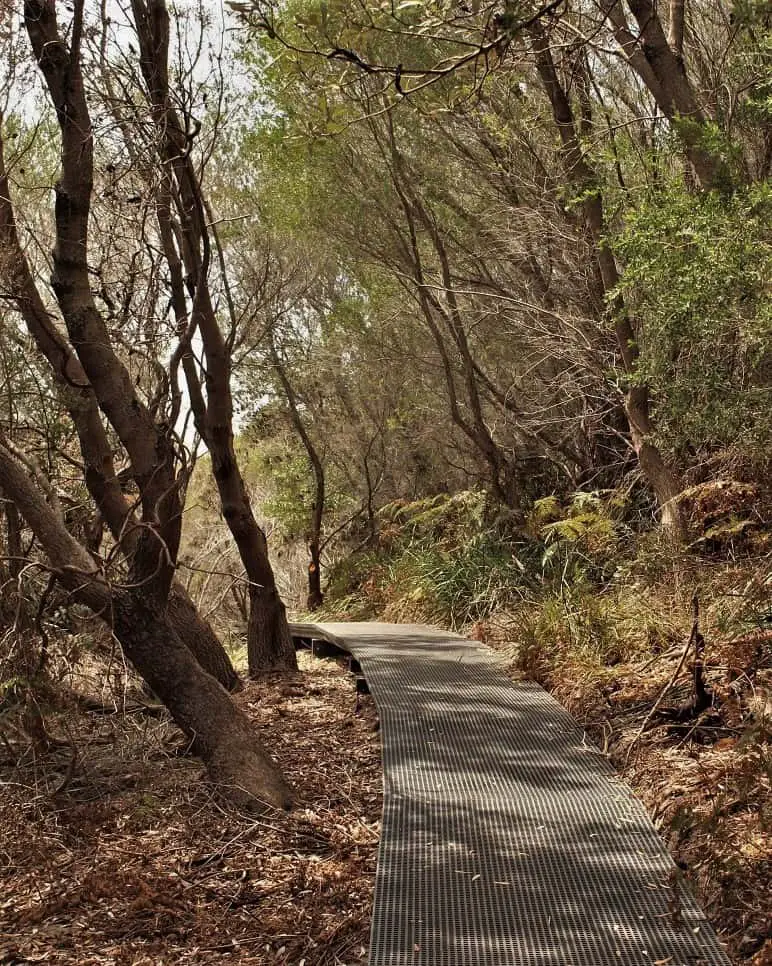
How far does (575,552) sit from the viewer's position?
8.33 m

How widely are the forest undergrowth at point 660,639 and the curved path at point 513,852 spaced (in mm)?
163

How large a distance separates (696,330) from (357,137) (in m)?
5.62

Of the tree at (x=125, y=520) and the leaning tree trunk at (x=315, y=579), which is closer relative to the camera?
the tree at (x=125, y=520)

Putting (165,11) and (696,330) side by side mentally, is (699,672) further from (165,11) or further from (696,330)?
(165,11)

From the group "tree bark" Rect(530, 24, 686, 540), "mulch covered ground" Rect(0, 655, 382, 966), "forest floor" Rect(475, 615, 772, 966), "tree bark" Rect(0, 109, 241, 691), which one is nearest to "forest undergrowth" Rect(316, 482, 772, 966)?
"forest floor" Rect(475, 615, 772, 966)

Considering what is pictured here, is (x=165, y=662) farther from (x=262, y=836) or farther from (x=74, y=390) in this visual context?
(x=74, y=390)

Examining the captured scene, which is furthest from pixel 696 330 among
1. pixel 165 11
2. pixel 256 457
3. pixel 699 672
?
pixel 256 457

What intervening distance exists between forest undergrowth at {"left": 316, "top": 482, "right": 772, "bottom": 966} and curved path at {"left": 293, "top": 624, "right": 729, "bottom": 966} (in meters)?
0.16

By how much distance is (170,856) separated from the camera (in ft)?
14.1

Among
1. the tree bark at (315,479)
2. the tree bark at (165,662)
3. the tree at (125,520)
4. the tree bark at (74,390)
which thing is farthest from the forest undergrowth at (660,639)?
the tree bark at (74,390)

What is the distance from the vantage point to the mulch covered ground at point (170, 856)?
3.58 m

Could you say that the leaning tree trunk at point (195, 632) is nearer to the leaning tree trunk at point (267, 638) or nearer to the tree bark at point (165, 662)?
the leaning tree trunk at point (267, 638)

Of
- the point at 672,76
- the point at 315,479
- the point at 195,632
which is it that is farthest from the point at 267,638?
the point at 315,479

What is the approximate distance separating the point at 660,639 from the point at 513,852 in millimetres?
2490
